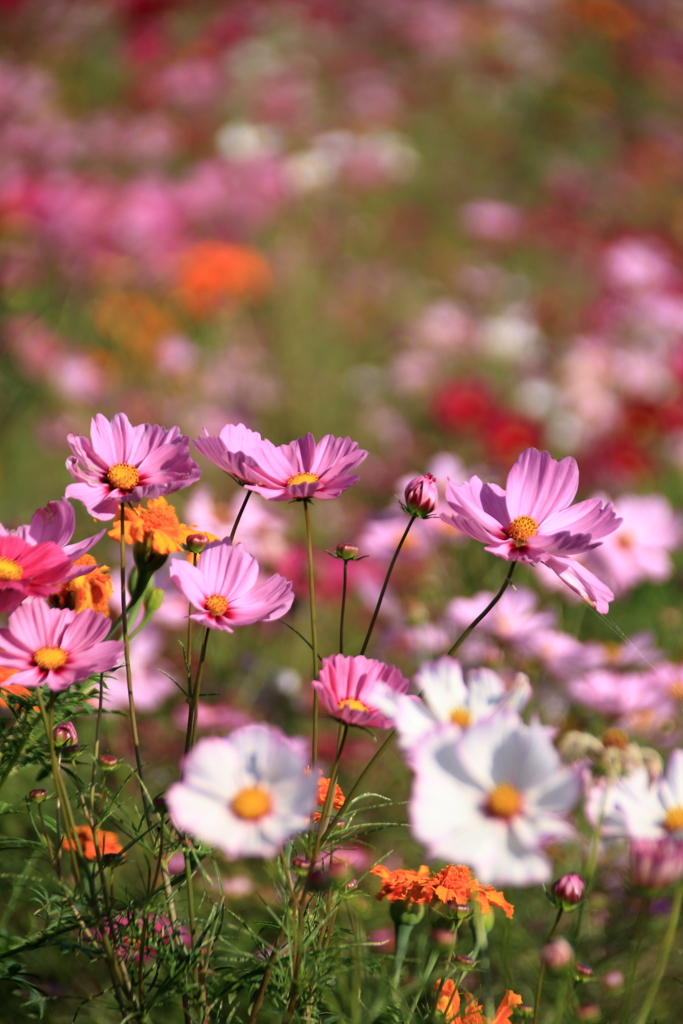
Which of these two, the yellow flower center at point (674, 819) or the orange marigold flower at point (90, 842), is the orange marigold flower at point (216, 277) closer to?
the orange marigold flower at point (90, 842)

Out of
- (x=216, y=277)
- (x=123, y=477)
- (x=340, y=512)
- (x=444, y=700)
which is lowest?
(x=444, y=700)

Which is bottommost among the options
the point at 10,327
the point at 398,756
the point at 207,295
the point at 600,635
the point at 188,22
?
the point at 398,756

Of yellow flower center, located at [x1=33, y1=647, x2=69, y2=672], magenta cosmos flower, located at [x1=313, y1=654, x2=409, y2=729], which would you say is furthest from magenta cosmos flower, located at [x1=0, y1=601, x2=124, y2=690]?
magenta cosmos flower, located at [x1=313, y1=654, x2=409, y2=729]

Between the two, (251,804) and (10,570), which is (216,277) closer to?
(10,570)

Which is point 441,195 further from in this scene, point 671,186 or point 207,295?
point 207,295

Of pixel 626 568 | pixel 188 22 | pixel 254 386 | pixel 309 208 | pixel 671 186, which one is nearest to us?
pixel 626 568

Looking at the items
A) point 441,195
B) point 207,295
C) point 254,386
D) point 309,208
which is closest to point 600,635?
point 254,386

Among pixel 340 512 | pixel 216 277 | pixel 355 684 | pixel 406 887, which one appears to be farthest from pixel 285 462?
pixel 216 277

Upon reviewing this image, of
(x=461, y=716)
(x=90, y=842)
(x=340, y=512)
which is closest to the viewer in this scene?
(x=461, y=716)
